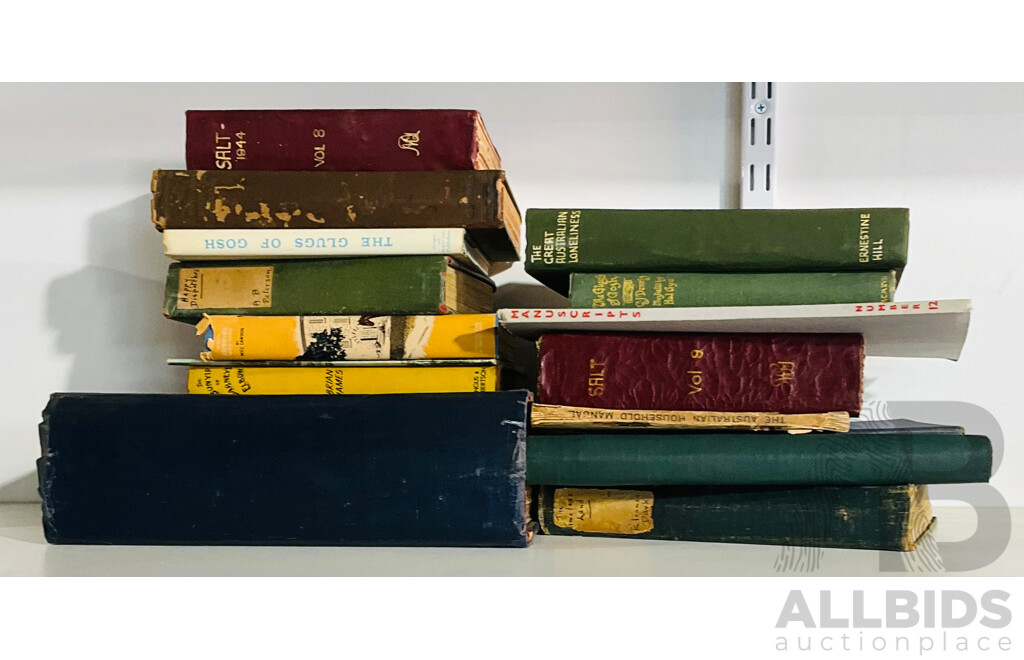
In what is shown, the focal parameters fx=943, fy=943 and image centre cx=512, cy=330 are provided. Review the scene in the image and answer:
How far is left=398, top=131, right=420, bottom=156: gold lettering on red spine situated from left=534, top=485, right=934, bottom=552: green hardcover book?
0.28 metres

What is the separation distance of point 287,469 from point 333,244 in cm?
18

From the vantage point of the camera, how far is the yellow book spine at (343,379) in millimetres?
730

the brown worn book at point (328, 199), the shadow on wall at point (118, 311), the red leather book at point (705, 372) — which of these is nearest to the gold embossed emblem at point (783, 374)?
the red leather book at point (705, 372)

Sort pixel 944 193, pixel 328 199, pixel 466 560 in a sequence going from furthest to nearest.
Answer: pixel 944 193, pixel 328 199, pixel 466 560

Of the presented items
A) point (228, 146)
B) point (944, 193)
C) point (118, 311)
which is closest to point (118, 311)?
point (118, 311)

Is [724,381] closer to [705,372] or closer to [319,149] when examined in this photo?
[705,372]

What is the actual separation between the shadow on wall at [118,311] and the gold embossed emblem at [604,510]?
0.43 m

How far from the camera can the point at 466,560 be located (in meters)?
0.64

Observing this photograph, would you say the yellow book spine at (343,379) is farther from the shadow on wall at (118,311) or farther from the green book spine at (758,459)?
the shadow on wall at (118,311)

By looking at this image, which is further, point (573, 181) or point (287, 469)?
point (573, 181)

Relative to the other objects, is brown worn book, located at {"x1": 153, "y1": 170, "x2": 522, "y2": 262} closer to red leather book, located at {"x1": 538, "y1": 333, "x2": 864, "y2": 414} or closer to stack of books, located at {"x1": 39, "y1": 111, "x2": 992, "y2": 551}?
stack of books, located at {"x1": 39, "y1": 111, "x2": 992, "y2": 551}

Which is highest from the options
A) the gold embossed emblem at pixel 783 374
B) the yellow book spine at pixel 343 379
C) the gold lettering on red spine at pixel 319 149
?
the gold lettering on red spine at pixel 319 149

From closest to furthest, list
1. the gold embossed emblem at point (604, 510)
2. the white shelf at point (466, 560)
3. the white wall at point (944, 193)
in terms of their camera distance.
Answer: the white shelf at point (466, 560), the gold embossed emblem at point (604, 510), the white wall at point (944, 193)

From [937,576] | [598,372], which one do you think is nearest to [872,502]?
[937,576]
